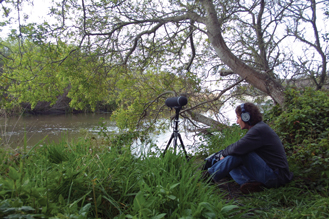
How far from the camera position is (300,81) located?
6.38m

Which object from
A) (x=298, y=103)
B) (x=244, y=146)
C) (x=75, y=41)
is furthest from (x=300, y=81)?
(x=75, y=41)

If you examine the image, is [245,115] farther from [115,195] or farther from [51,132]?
[51,132]

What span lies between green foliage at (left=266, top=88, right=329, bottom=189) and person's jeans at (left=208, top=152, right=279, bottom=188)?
437 mm

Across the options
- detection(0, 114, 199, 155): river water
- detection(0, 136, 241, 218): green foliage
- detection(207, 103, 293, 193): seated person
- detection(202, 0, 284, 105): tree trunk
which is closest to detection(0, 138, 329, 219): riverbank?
detection(0, 136, 241, 218): green foliage

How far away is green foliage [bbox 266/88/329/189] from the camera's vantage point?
246 cm

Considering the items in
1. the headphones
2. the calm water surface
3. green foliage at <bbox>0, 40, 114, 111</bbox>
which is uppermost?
green foliage at <bbox>0, 40, 114, 111</bbox>

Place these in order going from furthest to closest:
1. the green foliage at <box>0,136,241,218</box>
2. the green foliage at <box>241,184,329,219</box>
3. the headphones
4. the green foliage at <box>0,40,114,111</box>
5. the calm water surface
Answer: the green foliage at <box>0,40,114,111</box>
the calm water surface
the headphones
the green foliage at <box>241,184,329,219</box>
the green foliage at <box>0,136,241,218</box>

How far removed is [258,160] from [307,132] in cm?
149

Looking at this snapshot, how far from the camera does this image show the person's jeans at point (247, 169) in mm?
2432

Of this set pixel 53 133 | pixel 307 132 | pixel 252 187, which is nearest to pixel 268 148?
pixel 252 187

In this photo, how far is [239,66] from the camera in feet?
16.1

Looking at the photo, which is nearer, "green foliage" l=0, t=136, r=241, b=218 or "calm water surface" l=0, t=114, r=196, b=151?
"green foliage" l=0, t=136, r=241, b=218

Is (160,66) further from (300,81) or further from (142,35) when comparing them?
(300,81)

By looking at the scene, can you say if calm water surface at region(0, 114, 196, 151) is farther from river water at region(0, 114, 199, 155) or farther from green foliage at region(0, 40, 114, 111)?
green foliage at region(0, 40, 114, 111)
